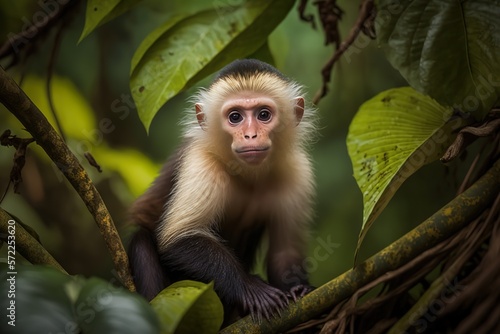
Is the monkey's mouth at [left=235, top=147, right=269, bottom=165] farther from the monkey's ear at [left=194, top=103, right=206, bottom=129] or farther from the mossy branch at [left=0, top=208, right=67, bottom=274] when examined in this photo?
the mossy branch at [left=0, top=208, right=67, bottom=274]

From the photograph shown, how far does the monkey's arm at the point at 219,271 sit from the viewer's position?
7.12 ft

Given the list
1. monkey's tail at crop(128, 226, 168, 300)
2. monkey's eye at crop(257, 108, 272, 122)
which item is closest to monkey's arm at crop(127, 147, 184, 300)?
monkey's tail at crop(128, 226, 168, 300)

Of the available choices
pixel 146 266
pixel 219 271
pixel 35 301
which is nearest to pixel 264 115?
pixel 219 271

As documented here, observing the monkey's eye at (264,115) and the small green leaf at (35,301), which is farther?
the monkey's eye at (264,115)

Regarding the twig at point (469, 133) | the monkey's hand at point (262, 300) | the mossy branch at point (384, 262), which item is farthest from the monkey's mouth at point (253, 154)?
the twig at point (469, 133)

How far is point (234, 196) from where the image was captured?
2.61m

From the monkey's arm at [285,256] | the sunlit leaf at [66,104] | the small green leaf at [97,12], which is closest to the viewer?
the small green leaf at [97,12]

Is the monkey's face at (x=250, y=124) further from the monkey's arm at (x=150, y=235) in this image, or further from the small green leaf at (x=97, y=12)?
the small green leaf at (x=97, y=12)

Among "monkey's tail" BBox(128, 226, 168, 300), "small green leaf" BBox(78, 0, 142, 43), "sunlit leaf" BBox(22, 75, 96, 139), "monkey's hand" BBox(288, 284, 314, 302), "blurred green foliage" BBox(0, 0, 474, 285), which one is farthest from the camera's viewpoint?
"blurred green foliage" BBox(0, 0, 474, 285)

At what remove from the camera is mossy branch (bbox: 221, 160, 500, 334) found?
1.97 m

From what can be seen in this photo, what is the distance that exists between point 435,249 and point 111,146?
2.11 meters

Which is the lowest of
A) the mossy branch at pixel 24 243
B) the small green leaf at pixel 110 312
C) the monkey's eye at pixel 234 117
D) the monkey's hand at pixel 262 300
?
the monkey's hand at pixel 262 300

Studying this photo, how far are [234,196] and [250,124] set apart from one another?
0.36m

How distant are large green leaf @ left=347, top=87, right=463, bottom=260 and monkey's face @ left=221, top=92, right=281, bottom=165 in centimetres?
36
